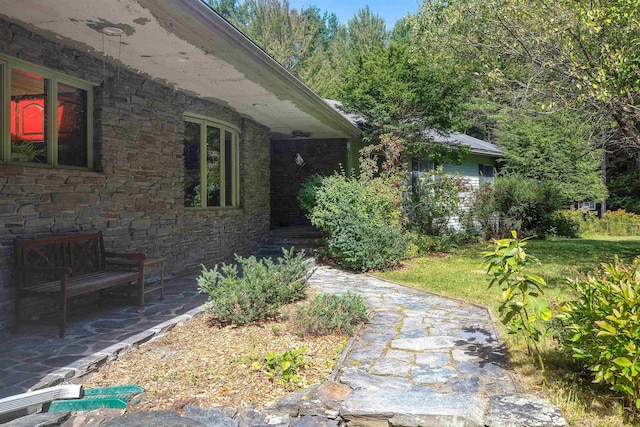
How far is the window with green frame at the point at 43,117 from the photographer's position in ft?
15.5

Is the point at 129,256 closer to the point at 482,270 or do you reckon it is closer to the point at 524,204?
the point at 482,270

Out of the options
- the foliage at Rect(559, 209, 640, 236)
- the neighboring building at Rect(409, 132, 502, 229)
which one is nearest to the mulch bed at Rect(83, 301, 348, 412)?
the neighboring building at Rect(409, 132, 502, 229)

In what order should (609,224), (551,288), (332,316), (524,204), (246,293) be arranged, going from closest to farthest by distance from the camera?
(332,316) < (246,293) < (551,288) < (524,204) < (609,224)

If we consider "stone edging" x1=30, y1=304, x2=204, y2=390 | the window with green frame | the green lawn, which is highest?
the window with green frame

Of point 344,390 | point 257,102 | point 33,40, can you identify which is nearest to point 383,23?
point 257,102

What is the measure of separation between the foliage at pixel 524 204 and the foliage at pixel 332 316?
34.9 feet

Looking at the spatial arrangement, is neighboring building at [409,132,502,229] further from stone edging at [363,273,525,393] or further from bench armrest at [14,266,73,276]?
bench armrest at [14,266,73,276]

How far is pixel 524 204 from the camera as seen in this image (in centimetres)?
1480

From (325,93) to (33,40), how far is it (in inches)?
754

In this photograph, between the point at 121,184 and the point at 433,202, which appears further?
the point at 433,202

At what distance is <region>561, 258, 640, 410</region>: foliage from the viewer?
9.39 ft

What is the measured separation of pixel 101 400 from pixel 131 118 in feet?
15.1

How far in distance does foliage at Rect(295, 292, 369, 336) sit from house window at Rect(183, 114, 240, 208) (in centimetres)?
380

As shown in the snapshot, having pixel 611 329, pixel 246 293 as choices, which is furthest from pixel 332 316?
pixel 611 329
